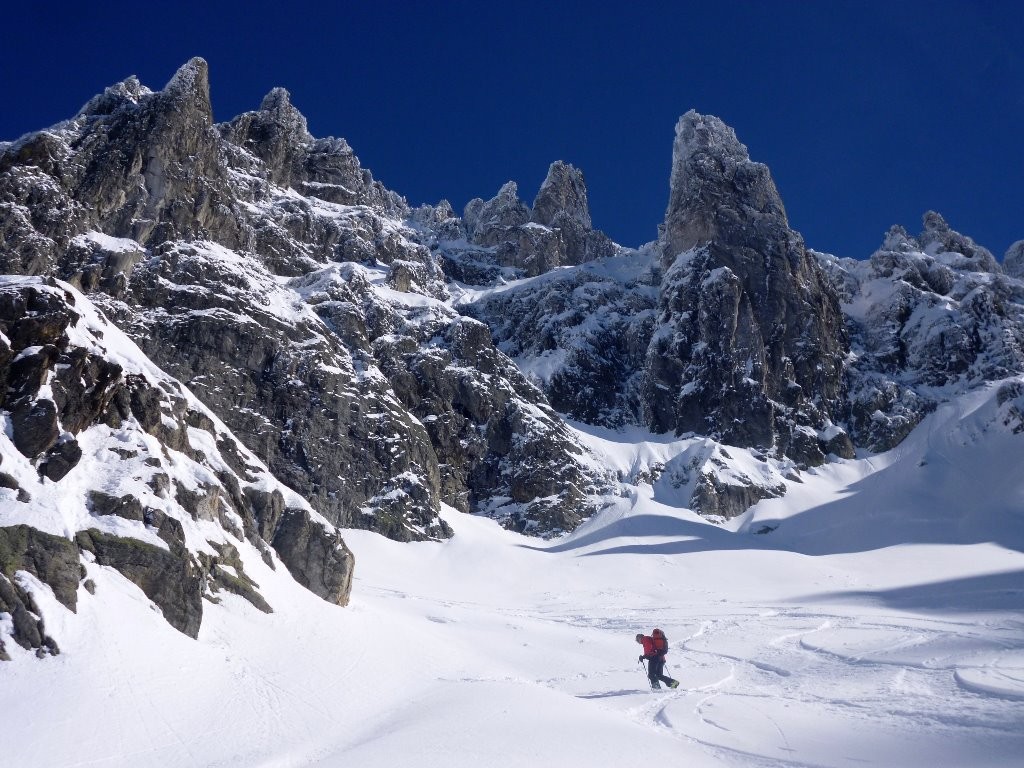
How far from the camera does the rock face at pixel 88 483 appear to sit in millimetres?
13891

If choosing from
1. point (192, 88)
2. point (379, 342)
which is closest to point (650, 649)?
point (379, 342)

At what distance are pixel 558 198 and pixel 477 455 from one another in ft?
259

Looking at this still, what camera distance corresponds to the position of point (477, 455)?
7512 cm

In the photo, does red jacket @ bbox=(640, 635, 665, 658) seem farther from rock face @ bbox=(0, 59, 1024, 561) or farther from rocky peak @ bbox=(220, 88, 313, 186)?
rocky peak @ bbox=(220, 88, 313, 186)

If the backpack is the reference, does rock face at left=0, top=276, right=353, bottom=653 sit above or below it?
above

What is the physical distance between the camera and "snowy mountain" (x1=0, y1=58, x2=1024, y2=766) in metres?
13.7

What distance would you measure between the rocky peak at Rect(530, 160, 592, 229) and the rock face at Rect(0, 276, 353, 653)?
123544 mm

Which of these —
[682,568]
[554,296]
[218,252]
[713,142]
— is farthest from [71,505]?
[713,142]

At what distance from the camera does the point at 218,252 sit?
67125 millimetres

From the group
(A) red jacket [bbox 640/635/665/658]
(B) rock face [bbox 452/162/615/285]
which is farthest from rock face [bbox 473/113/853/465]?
(A) red jacket [bbox 640/635/665/658]

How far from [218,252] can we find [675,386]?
50610mm

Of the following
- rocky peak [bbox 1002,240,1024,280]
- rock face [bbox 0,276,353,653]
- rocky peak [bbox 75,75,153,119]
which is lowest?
rock face [bbox 0,276,353,653]

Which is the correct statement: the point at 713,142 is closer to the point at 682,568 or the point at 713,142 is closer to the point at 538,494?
the point at 538,494

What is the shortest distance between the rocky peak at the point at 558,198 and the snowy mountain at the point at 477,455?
35.2 inches
